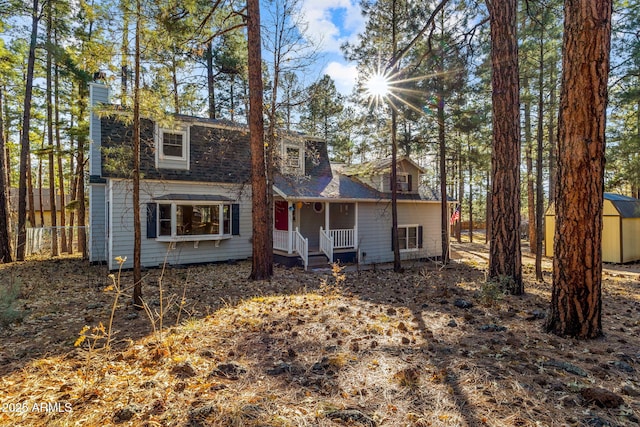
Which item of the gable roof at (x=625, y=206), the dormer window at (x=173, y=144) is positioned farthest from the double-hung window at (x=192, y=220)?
the gable roof at (x=625, y=206)

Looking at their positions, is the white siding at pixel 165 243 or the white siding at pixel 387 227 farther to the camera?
the white siding at pixel 387 227

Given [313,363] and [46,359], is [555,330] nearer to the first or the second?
[313,363]

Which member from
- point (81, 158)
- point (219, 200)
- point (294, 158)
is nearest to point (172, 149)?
point (219, 200)

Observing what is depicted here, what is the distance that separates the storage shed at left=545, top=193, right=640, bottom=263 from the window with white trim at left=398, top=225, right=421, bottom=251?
315 inches

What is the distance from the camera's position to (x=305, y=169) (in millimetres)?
14656

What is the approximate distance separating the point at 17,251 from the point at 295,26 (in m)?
13.3

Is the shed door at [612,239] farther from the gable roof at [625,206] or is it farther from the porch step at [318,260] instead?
the porch step at [318,260]

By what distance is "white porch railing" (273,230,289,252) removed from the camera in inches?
491

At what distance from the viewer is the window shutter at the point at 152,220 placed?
36.1ft

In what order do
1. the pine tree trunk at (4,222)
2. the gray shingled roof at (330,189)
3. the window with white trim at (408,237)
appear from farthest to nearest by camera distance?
1. the window with white trim at (408,237)
2. the pine tree trunk at (4,222)
3. the gray shingled roof at (330,189)

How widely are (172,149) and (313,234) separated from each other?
6.69 m

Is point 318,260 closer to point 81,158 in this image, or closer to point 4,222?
point 81,158

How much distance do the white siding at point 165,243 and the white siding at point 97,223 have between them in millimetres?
1748

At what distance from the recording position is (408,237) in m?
15.4
